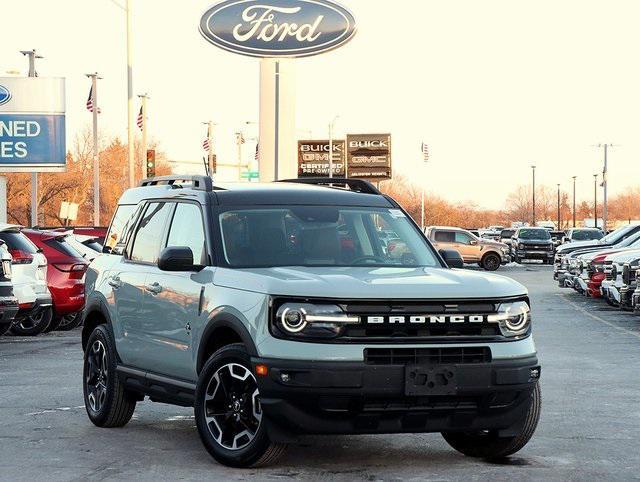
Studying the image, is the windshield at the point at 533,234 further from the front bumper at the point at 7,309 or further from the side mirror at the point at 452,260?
the side mirror at the point at 452,260

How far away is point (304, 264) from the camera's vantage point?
9.26 metres

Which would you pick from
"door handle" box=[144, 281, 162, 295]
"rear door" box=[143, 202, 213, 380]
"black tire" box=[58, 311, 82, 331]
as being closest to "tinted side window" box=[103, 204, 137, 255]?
"rear door" box=[143, 202, 213, 380]

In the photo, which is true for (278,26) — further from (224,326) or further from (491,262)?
(224,326)

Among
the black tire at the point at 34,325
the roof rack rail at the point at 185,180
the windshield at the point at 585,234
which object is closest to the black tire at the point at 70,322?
the black tire at the point at 34,325

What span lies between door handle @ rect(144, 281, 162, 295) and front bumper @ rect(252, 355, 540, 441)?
6.06 feet

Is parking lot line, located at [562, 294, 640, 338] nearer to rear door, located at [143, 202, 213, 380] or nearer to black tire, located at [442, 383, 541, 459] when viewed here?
black tire, located at [442, 383, 541, 459]

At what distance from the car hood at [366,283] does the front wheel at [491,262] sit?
158 ft

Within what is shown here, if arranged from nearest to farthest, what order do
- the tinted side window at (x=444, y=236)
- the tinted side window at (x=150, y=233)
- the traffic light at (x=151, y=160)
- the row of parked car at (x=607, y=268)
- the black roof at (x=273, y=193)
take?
1. the black roof at (x=273, y=193)
2. the tinted side window at (x=150, y=233)
3. the row of parked car at (x=607, y=268)
4. the traffic light at (x=151, y=160)
5. the tinted side window at (x=444, y=236)

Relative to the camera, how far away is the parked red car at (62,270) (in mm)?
21828

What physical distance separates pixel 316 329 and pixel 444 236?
48.7 m

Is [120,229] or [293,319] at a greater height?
[120,229]

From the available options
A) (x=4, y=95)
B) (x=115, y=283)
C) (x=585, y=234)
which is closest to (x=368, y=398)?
(x=115, y=283)

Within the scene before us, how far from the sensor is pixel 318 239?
31.2 feet

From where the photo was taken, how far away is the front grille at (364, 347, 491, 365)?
812cm
